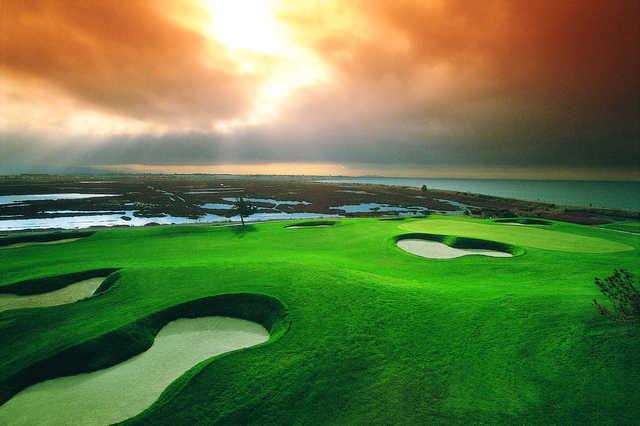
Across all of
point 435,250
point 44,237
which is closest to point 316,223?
point 435,250

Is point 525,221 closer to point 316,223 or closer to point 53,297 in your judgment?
point 316,223

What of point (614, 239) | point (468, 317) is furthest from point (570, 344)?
point (614, 239)

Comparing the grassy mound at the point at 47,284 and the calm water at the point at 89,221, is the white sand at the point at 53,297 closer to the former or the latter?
the grassy mound at the point at 47,284

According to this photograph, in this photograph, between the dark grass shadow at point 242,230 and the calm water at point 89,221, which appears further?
the calm water at point 89,221

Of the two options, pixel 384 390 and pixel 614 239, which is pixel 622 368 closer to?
pixel 384 390

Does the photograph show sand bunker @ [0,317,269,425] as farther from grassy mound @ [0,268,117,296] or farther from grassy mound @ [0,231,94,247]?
grassy mound @ [0,231,94,247]

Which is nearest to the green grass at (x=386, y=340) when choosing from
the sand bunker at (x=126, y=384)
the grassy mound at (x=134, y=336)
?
the grassy mound at (x=134, y=336)
